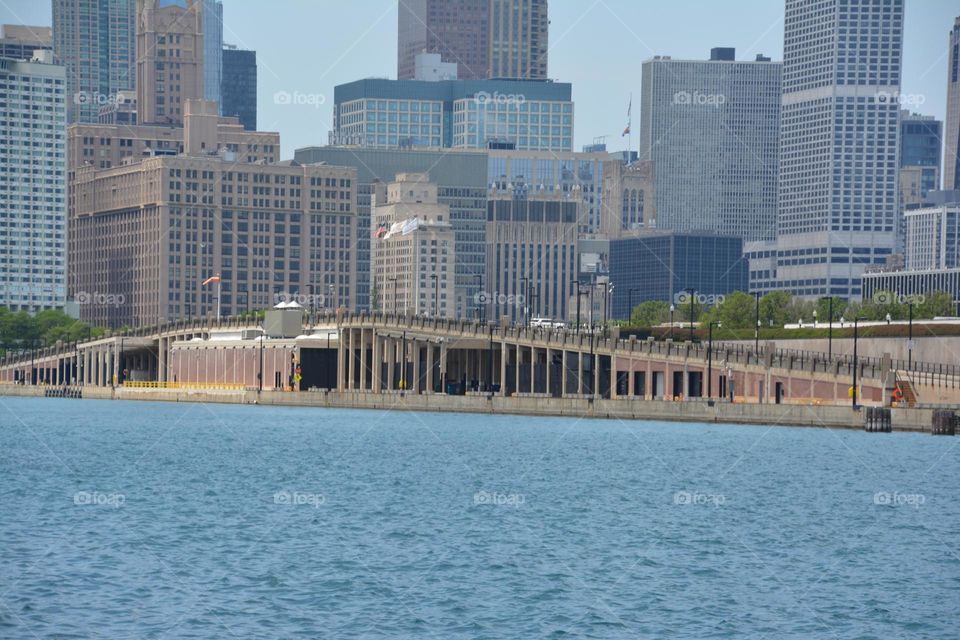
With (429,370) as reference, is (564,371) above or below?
above

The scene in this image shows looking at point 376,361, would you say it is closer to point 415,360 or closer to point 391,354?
point 391,354

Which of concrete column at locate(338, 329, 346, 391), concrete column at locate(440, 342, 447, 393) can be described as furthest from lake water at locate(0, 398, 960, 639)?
concrete column at locate(338, 329, 346, 391)

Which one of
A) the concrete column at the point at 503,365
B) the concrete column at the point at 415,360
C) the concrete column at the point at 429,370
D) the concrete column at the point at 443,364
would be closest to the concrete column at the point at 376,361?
the concrete column at the point at 415,360

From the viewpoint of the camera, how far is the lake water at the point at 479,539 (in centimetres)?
5166

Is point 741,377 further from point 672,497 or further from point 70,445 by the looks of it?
point 672,497

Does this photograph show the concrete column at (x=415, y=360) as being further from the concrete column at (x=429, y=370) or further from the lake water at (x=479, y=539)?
the lake water at (x=479, y=539)

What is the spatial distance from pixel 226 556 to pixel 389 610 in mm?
10484

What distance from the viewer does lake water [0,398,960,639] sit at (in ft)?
169

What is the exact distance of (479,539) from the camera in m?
66.8

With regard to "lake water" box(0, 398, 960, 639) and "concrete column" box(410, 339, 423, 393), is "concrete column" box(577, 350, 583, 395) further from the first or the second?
"lake water" box(0, 398, 960, 639)

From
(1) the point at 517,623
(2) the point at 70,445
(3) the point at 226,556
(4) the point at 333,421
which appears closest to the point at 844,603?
(1) the point at 517,623

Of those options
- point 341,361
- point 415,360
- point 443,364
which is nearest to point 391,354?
point 415,360

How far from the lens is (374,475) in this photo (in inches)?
3634

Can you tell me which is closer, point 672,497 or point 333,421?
point 672,497
